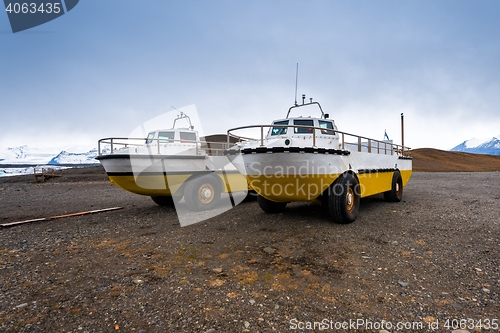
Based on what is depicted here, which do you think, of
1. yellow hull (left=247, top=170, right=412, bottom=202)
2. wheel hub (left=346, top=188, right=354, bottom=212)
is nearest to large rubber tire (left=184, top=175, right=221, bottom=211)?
yellow hull (left=247, top=170, right=412, bottom=202)

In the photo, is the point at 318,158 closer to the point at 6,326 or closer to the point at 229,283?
the point at 229,283

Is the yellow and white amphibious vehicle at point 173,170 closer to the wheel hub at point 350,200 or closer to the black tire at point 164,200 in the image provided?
the black tire at point 164,200

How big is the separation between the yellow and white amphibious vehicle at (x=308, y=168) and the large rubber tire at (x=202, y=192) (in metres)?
1.54

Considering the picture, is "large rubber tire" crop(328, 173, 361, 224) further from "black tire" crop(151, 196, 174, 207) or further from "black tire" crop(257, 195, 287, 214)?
"black tire" crop(151, 196, 174, 207)

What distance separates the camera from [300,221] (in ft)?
16.4

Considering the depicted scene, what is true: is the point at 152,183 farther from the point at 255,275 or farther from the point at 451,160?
the point at 451,160

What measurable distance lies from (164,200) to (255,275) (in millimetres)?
4925

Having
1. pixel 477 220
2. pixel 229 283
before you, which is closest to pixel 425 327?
pixel 229 283

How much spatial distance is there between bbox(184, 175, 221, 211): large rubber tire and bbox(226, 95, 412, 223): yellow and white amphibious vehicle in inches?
60.6

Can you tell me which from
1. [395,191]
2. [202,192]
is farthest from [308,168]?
[395,191]

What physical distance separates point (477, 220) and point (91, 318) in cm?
557

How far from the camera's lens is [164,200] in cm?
732

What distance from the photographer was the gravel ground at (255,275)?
7.07 feet

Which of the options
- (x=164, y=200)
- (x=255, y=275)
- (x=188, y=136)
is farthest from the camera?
(x=188, y=136)
